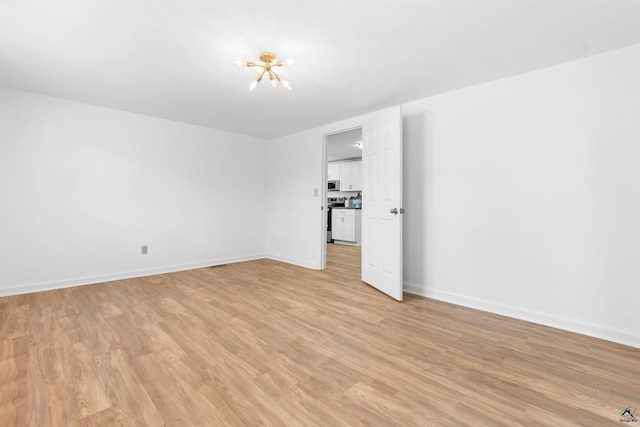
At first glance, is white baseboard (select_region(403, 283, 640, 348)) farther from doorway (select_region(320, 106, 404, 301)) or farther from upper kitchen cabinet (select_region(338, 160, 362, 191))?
upper kitchen cabinet (select_region(338, 160, 362, 191))

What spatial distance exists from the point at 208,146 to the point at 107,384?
376 cm

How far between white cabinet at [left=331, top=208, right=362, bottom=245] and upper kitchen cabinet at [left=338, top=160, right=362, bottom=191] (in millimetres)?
835

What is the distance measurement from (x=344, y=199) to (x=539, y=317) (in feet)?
20.0

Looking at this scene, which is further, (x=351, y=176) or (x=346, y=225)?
(x=351, y=176)

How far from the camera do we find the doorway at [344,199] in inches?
259

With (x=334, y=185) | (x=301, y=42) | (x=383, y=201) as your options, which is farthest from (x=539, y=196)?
(x=334, y=185)

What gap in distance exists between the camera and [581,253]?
2.23m

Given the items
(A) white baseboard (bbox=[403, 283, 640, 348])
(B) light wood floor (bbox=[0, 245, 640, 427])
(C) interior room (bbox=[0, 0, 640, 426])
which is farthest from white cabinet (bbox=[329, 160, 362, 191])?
(B) light wood floor (bbox=[0, 245, 640, 427])

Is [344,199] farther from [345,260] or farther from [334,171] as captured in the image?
[345,260]

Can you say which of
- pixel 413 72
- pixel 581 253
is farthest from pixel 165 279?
pixel 581 253

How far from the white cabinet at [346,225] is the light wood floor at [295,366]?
4212 mm

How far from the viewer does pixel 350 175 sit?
7.71 meters

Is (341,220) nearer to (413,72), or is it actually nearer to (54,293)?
(413,72)

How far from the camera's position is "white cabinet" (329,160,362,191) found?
7.57 metres
